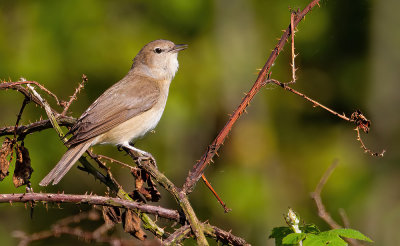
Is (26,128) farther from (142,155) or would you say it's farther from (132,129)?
(132,129)

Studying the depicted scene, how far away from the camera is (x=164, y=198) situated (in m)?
8.82

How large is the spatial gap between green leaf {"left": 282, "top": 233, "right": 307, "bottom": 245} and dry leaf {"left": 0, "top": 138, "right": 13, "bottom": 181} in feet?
4.31

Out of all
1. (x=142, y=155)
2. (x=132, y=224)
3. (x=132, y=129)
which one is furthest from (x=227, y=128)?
(x=132, y=129)

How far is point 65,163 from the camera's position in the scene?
3.72 metres

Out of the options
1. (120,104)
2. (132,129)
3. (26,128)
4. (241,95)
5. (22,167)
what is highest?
(241,95)

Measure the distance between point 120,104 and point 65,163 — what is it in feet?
3.85

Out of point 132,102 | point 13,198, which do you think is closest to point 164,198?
point 132,102

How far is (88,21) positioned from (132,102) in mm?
4713

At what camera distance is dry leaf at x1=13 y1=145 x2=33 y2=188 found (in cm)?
264

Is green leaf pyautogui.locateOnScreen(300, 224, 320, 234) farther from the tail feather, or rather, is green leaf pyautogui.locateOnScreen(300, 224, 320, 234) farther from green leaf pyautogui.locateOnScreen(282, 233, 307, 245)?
the tail feather

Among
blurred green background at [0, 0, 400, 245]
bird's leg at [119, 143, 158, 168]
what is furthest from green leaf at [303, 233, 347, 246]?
blurred green background at [0, 0, 400, 245]

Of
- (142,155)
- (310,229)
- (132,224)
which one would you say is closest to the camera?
(310,229)

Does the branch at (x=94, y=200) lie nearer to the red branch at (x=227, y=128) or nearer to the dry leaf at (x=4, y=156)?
the red branch at (x=227, y=128)

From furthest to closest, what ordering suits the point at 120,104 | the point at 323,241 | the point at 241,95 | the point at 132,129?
the point at 241,95, the point at 120,104, the point at 132,129, the point at 323,241
